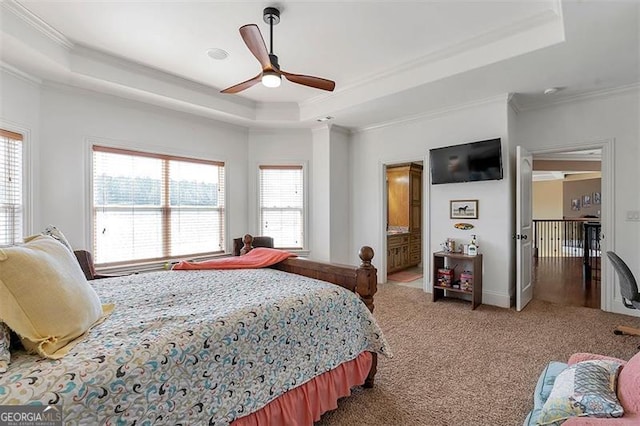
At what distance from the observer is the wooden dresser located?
6359 millimetres

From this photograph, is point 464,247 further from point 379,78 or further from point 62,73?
point 62,73

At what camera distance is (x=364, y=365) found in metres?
2.11

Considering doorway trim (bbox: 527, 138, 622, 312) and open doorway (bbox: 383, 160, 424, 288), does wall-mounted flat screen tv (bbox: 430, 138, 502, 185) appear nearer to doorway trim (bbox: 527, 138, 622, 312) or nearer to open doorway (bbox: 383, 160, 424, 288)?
doorway trim (bbox: 527, 138, 622, 312)

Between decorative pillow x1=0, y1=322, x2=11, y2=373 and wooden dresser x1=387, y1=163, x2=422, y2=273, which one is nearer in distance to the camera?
decorative pillow x1=0, y1=322, x2=11, y2=373

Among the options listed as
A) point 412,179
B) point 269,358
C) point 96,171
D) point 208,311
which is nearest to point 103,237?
point 96,171

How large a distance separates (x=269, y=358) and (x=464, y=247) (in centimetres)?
349

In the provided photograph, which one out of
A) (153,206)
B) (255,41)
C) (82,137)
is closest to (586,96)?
(255,41)

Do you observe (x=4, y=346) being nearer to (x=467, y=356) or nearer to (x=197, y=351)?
(x=197, y=351)

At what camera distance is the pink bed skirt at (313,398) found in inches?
61.4

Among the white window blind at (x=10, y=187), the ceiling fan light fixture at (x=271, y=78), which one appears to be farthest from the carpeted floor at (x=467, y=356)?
the white window blind at (x=10, y=187)

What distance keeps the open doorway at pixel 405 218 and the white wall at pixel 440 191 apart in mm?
821

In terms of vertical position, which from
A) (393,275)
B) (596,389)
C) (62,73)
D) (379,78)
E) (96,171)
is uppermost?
(379,78)

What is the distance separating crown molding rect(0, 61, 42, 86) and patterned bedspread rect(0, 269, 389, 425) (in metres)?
2.47
